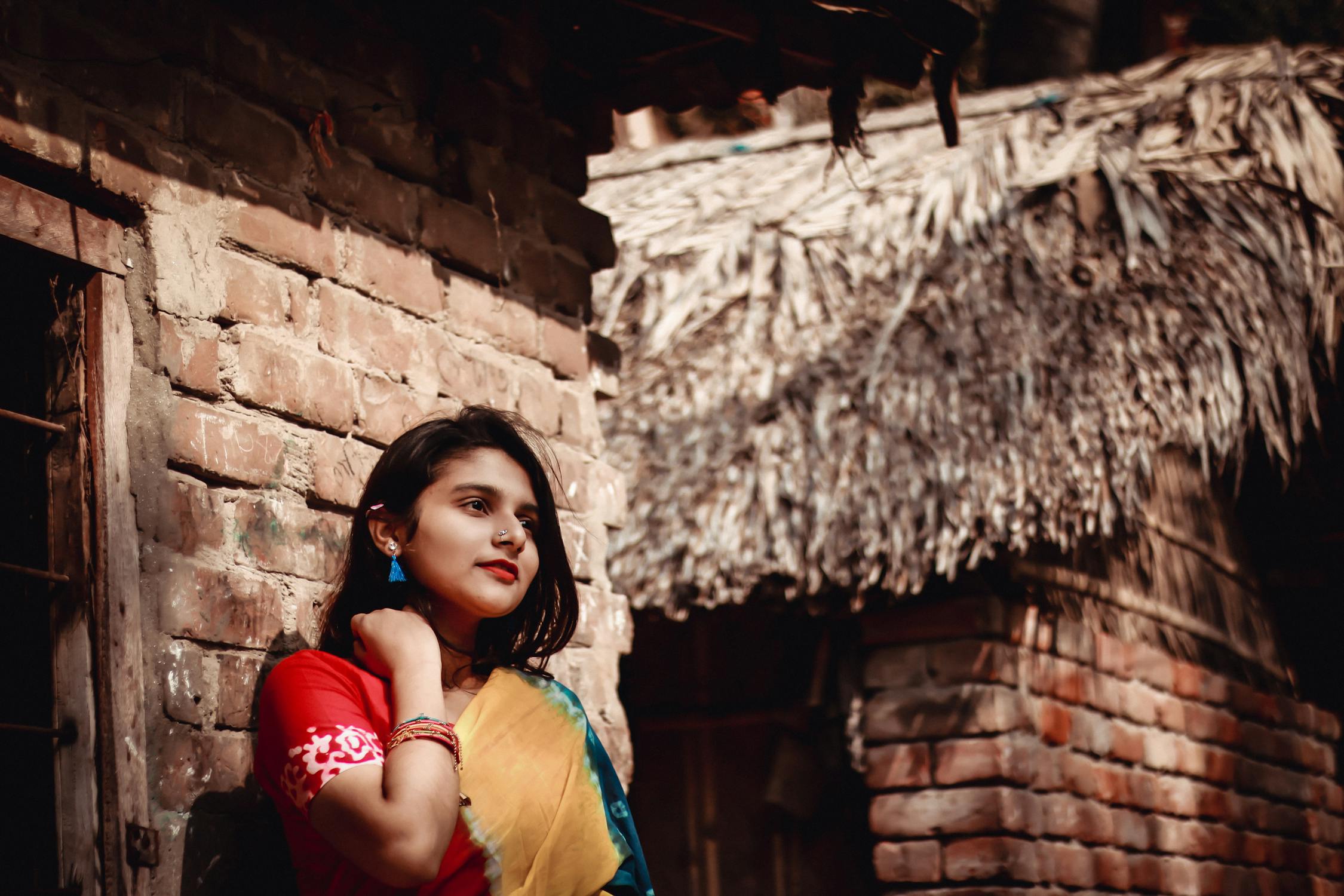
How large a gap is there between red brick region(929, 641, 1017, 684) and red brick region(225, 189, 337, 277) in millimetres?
3006

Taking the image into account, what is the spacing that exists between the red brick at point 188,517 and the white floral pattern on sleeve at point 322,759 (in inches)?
18.7

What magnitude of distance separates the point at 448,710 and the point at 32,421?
74 cm

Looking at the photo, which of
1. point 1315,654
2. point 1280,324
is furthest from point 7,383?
point 1315,654

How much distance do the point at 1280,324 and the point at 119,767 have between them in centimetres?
492

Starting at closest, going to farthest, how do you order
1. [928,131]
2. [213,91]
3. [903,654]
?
[213,91] < [903,654] < [928,131]

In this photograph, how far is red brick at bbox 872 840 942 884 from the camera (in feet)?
15.6

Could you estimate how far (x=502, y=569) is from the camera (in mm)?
2170

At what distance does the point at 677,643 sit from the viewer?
595 cm

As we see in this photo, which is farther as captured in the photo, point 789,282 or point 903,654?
point 789,282

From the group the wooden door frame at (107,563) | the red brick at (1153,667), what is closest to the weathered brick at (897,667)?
the red brick at (1153,667)

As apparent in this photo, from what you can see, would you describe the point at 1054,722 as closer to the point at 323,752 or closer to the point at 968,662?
the point at 968,662

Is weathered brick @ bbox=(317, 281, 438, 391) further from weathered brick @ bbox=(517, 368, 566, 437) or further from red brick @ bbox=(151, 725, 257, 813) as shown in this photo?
red brick @ bbox=(151, 725, 257, 813)

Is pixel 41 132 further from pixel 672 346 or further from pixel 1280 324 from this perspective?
pixel 1280 324

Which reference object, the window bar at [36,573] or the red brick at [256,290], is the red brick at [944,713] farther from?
the window bar at [36,573]
